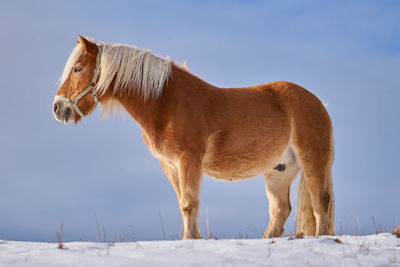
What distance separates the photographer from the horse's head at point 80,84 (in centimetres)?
661

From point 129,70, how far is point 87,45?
0.72 meters

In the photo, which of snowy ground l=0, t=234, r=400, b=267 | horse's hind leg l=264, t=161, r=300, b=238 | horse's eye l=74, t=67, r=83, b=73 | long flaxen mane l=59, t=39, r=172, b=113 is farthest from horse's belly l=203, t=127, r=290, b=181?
horse's eye l=74, t=67, r=83, b=73

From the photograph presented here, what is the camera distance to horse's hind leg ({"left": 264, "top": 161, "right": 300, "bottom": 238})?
25.3 feet

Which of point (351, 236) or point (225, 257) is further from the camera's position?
point (351, 236)

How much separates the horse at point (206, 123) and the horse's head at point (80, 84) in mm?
15

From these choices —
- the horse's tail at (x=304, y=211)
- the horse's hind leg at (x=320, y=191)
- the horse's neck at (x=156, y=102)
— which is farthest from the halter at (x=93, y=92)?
the horse's tail at (x=304, y=211)

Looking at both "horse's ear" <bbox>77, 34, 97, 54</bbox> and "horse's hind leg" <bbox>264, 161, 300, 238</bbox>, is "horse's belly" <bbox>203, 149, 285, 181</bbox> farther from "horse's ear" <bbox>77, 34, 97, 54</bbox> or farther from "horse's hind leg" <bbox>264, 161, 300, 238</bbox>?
"horse's ear" <bbox>77, 34, 97, 54</bbox>

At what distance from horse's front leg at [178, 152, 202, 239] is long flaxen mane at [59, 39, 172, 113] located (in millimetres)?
1172

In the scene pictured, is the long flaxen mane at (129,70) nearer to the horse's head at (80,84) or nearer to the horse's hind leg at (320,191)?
the horse's head at (80,84)

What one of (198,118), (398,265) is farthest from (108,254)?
(398,265)

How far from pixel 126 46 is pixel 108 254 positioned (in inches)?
137

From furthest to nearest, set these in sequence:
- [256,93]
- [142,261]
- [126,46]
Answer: [256,93] < [126,46] < [142,261]

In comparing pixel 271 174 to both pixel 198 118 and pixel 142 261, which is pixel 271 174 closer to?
pixel 198 118

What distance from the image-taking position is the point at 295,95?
25.3ft
